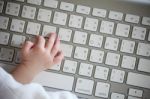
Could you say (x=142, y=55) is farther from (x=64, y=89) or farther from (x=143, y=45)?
(x=64, y=89)

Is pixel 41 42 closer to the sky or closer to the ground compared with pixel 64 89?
closer to the sky

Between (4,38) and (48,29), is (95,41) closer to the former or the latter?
(48,29)

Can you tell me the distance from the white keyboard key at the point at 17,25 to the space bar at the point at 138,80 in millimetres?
287

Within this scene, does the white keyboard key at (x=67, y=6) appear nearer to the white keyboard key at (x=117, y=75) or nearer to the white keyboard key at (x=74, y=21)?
the white keyboard key at (x=74, y=21)

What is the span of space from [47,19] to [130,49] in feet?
0.71

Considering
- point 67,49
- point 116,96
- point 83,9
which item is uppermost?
point 83,9

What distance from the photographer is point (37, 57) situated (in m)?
0.83

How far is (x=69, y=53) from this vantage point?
819mm

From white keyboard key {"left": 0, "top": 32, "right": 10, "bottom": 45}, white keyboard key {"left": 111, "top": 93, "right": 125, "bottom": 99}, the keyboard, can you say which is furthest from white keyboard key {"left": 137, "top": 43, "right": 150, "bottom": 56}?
white keyboard key {"left": 0, "top": 32, "right": 10, "bottom": 45}

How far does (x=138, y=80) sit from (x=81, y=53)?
155 mm

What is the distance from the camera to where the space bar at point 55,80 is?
82 cm

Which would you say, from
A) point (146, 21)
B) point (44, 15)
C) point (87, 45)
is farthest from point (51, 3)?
point (146, 21)

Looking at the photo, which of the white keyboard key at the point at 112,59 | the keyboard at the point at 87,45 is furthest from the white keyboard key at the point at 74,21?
the white keyboard key at the point at 112,59

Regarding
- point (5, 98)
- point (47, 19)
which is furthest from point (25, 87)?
point (47, 19)
